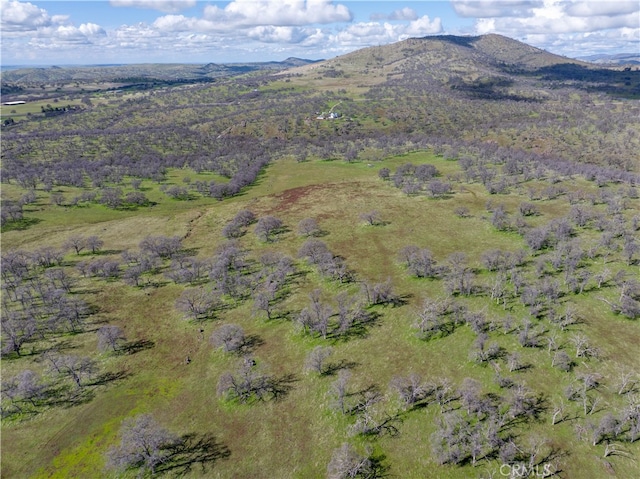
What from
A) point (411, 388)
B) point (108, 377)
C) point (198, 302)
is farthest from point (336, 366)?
point (108, 377)

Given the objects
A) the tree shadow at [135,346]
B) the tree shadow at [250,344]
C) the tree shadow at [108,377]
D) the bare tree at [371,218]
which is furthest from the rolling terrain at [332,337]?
the bare tree at [371,218]

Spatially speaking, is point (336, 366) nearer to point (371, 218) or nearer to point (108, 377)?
point (108, 377)

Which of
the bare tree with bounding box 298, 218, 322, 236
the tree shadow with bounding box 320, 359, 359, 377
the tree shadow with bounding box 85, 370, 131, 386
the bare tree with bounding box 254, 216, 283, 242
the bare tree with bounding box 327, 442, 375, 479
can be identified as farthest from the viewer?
the bare tree with bounding box 298, 218, 322, 236

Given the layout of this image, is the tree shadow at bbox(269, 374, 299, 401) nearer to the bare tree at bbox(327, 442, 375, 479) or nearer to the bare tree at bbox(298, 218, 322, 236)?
the bare tree at bbox(327, 442, 375, 479)

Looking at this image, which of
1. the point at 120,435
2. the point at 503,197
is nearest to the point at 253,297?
the point at 120,435

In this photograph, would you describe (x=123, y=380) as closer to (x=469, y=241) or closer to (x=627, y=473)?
(x=627, y=473)

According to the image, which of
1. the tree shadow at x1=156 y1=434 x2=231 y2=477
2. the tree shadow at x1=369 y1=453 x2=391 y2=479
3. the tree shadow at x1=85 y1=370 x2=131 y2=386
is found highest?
the tree shadow at x1=85 y1=370 x2=131 y2=386

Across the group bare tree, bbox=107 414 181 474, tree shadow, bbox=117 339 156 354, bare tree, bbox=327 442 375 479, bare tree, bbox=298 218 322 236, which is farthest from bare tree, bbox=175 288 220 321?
bare tree, bbox=327 442 375 479
